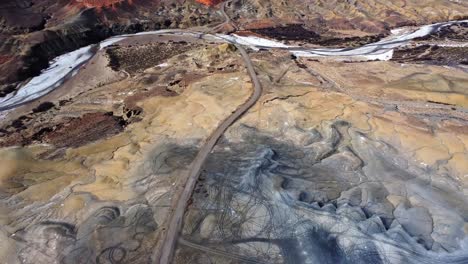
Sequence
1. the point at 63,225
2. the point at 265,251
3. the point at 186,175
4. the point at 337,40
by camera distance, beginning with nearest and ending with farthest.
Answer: the point at 265,251, the point at 63,225, the point at 186,175, the point at 337,40

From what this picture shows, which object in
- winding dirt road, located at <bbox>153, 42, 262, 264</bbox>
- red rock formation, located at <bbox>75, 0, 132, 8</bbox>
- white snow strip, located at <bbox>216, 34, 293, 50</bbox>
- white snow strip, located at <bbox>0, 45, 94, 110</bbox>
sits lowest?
winding dirt road, located at <bbox>153, 42, 262, 264</bbox>

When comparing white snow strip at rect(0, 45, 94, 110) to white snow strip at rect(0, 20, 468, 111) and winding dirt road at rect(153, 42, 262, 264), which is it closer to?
white snow strip at rect(0, 20, 468, 111)

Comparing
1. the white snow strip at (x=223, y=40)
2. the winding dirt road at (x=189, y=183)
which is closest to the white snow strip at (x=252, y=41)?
the white snow strip at (x=223, y=40)

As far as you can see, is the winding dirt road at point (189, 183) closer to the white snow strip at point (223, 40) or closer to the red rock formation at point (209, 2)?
the white snow strip at point (223, 40)

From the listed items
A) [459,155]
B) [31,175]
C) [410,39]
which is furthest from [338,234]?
[410,39]

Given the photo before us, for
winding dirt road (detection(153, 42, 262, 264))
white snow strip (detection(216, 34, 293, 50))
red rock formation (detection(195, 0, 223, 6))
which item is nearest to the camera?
winding dirt road (detection(153, 42, 262, 264))

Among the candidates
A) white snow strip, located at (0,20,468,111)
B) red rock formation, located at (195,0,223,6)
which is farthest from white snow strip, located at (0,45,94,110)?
red rock formation, located at (195,0,223,6)

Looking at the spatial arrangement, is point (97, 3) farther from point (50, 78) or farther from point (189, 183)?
point (189, 183)

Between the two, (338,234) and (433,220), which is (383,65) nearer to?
(433,220)

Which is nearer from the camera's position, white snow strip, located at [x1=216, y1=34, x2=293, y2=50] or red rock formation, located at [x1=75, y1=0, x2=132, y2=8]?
white snow strip, located at [x1=216, y1=34, x2=293, y2=50]
